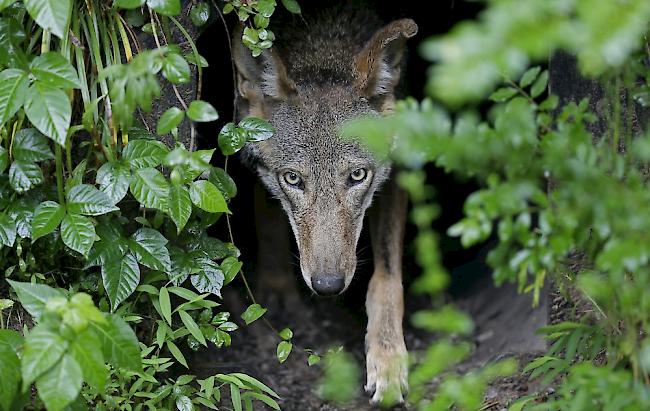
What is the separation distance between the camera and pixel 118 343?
301 cm

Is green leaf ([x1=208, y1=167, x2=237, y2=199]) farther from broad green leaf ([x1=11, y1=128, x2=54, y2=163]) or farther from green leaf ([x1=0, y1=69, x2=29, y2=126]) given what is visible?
green leaf ([x1=0, y1=69, x2=29, y2=126])

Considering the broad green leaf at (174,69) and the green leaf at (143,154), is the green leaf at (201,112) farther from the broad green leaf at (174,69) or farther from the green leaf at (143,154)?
the green leaf at (143,154)

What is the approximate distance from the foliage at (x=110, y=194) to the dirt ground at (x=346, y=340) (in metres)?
0.80

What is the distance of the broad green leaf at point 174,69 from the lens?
10.2 ft

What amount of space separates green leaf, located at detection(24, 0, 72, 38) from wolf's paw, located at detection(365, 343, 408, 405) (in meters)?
2.32

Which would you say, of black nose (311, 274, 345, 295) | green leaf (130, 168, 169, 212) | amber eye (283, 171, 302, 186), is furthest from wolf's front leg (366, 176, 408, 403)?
green leaf (130, 168, 169, 212)

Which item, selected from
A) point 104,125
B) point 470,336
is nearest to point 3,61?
point 104,125

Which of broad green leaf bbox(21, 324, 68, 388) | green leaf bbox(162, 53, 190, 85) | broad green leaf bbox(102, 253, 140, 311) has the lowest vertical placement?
broad green leaf bbox(102, 253, 140, 311)

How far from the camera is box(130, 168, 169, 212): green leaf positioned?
3529mm

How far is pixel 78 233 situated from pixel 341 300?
2.97 metres

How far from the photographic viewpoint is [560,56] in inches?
172

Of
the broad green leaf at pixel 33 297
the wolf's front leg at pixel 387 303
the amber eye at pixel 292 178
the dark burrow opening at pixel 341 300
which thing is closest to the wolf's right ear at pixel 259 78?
the amber eye at pixel 292 178

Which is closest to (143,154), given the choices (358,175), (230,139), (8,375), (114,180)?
(114,180)

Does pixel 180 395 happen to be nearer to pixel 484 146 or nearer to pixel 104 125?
pixel 104 125
